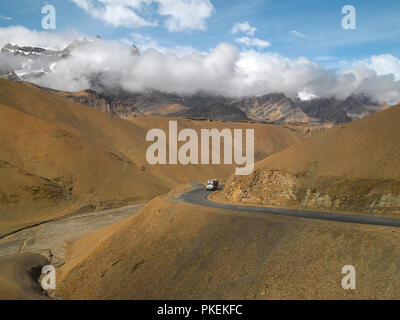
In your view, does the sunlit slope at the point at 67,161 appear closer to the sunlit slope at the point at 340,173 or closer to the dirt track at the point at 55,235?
the dirt track at the point at 55,235

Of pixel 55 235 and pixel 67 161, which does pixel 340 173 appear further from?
pixel 67 161

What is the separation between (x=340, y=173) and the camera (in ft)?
75.2

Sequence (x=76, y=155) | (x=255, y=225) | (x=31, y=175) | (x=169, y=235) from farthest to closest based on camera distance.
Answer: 1. (x=76, y=155)
2. (x=31, y=175)
3. (x=169, y=235)
4. (x=255, y=225)

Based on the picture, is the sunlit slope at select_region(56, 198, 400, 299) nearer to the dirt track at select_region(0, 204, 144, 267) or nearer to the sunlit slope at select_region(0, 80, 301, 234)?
the dirt track at select_region(0, 204, 144, 267)

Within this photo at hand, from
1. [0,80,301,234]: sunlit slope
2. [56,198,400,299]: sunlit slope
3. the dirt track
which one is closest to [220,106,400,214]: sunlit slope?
[56,198,400,299]: sunlit slope

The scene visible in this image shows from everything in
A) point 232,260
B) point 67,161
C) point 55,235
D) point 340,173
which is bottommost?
point 55,235

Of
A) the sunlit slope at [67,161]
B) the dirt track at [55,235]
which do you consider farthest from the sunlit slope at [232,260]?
the sunlit slope at [67,161]

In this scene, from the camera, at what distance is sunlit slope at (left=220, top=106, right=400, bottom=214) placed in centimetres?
2073

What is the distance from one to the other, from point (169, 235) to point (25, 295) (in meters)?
8.83

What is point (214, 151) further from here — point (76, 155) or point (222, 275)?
point (222, 275)

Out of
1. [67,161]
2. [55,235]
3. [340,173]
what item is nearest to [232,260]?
[340,173]

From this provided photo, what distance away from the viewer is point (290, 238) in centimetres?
1630

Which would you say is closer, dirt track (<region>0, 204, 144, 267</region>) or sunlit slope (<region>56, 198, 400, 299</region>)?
sunlit slope (<region>56, 198, 400, 299</region>)
